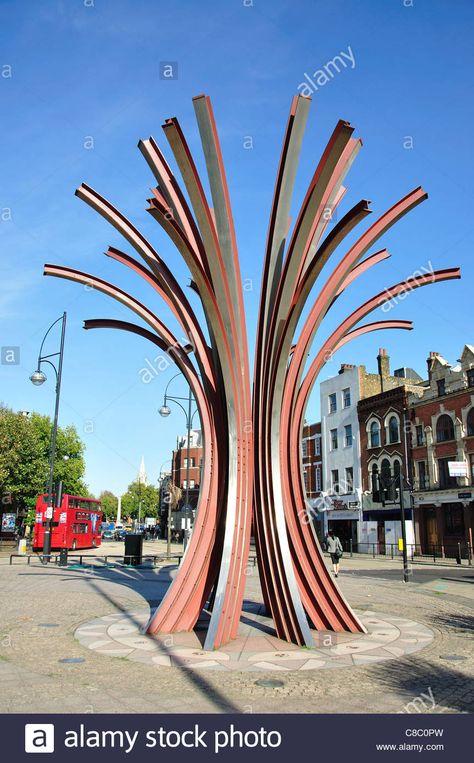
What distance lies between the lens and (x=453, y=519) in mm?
35188

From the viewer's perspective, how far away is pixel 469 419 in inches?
1368

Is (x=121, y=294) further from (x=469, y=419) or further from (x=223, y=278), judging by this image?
(x=469, y=419)

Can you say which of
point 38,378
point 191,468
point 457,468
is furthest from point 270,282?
point 191,468

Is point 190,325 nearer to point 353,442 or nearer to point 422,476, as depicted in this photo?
point 422,476

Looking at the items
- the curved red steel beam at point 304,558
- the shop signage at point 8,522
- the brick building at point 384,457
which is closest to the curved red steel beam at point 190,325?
the curved red steel beam at point 304,558

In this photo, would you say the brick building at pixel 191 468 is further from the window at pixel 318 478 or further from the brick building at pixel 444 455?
the brick building at pixel 444 455

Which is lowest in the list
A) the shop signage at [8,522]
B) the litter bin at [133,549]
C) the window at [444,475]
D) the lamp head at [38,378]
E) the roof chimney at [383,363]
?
the litter bin at [133,549]

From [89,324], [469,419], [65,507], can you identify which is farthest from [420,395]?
[89,324]

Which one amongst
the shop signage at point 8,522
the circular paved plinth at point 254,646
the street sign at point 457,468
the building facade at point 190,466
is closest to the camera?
the circular paved plinth at point 254,646

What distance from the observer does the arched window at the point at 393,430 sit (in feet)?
133

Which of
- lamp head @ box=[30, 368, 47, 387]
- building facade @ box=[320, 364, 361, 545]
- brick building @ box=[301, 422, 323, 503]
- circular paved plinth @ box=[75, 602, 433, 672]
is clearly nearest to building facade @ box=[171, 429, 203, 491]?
brick building @ box=[301, 422, 323, 503]

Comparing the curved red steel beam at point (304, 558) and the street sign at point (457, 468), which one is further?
the street sign at point (457, 468)

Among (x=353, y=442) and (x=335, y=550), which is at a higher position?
(x=353, y=442)

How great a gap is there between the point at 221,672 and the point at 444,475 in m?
31.5
